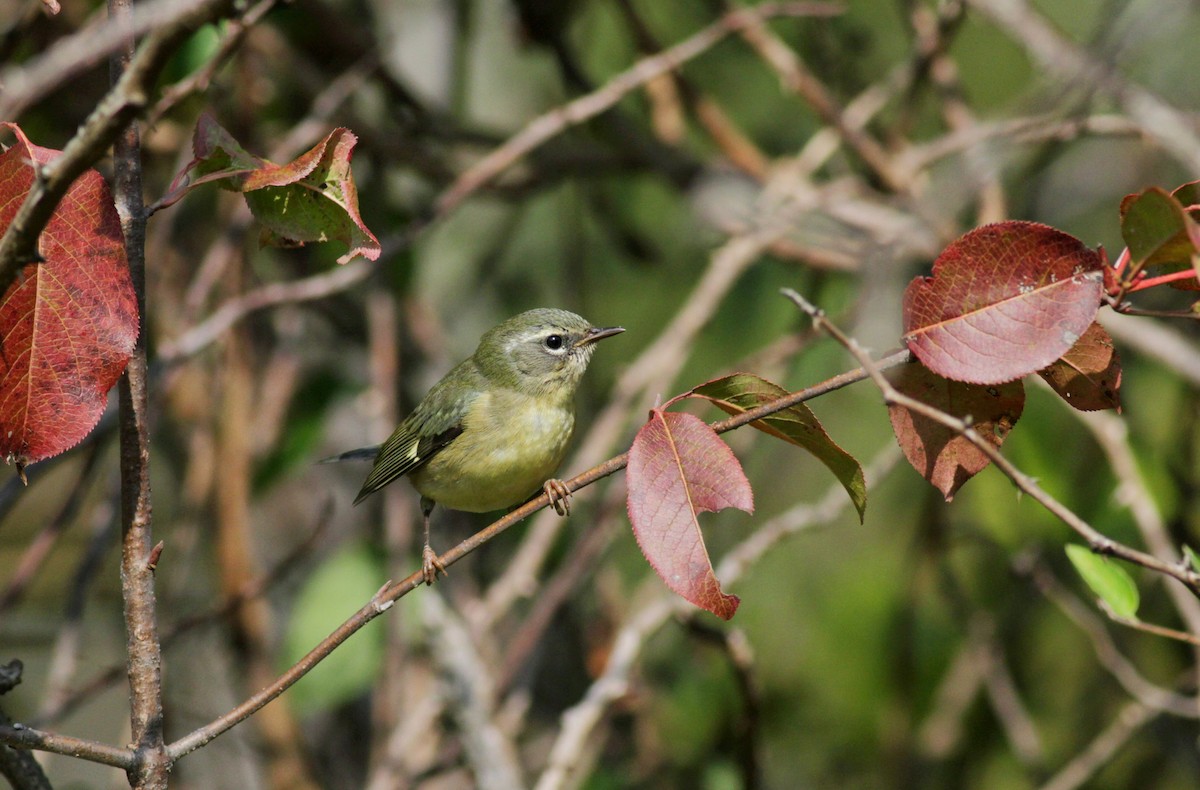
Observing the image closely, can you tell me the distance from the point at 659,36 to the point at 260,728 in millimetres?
4094

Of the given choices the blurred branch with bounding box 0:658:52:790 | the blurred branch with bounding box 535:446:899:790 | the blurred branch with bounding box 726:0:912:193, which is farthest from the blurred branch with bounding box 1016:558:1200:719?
the blurred branch with bounding box 0:658:52:790

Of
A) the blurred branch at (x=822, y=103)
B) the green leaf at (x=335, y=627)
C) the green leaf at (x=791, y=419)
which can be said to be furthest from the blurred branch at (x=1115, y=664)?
the green leaf at (x=335, y=627)

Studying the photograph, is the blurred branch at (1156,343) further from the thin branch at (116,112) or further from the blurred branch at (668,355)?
the thin branch at (116,112)

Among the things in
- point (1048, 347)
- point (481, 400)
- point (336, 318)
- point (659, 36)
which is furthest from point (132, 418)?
point (659, 36)

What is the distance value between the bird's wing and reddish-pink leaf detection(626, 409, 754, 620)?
6.28ft

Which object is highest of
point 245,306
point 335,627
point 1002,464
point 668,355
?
point 245,306

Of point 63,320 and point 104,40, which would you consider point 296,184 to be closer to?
point 63,320

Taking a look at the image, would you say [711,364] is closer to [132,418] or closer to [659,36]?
[659,36]

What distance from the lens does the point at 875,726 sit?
4.91 meters

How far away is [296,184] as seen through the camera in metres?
1.56

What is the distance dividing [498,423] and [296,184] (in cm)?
184

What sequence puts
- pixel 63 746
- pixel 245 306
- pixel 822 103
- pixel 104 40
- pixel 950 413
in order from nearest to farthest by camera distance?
pixel 104 40 < pixel 63 746 < pixel 950 413 < pixel 245 306 < pixel 822 103

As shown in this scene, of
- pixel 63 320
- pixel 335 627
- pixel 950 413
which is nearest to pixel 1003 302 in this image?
pixel 950 413

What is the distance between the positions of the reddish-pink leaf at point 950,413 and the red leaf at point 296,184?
30.5 inches
